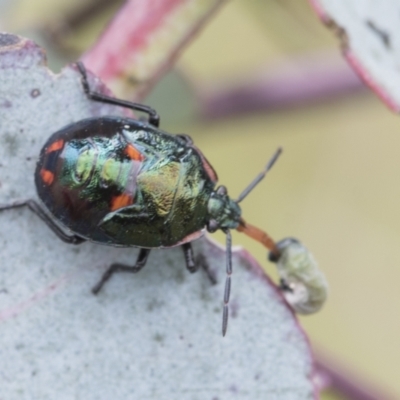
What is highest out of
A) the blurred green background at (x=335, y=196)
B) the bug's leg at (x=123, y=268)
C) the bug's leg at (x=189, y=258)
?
the bug's leg at (x=189, y=258)

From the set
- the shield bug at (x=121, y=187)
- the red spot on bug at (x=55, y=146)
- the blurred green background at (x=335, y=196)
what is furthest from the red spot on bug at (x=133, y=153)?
the blurred green background at (x=335, y=196)

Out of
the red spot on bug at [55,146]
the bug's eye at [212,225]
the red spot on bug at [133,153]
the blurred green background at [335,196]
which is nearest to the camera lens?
the red spot on bug at [55,146]

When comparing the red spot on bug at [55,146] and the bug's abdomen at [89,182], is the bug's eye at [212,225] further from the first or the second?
the red spot on bug at [55,146]

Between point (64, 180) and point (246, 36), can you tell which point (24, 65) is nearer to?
point (64, 180)

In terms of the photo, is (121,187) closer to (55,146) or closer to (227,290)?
(55,146)

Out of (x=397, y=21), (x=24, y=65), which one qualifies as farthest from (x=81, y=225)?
(x=397, y=21)

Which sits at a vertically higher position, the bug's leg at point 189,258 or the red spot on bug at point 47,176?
the bug's leg at point 189,258
